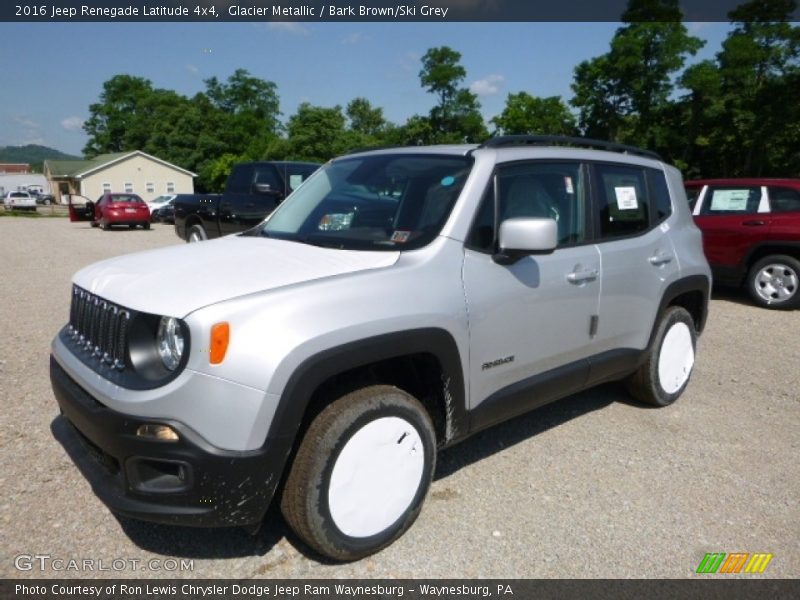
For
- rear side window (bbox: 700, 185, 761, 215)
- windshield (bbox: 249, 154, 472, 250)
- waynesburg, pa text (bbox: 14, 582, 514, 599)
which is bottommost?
waynesburg, pa text (bbox: 14, 582, 514, 599)

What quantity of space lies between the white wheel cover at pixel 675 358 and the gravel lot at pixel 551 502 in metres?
0.21

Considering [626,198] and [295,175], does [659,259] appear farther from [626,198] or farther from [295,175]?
[295,175]

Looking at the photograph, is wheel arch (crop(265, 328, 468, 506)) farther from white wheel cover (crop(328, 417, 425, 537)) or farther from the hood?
the hood

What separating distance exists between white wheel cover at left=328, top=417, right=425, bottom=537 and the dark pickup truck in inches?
258

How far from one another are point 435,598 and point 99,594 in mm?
1369

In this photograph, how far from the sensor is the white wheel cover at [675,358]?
4.28m

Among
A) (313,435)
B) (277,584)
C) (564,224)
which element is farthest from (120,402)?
(564,224)

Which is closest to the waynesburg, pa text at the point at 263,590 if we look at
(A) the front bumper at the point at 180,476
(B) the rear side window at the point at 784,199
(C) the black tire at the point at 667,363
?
(A) the front bumper at the point at 180,476

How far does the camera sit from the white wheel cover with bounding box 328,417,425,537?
2451mm

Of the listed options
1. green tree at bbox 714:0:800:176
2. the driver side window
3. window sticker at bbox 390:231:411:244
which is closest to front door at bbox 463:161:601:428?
the driver side window

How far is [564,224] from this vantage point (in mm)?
3477

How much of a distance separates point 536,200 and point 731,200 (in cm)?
647

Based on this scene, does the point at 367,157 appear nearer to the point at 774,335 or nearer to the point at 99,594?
the point at 99,594

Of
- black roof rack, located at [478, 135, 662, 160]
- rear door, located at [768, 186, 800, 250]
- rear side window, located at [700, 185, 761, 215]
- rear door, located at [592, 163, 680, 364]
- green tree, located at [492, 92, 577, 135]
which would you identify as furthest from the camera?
green tree, located at [492, 92, 577, 135]
